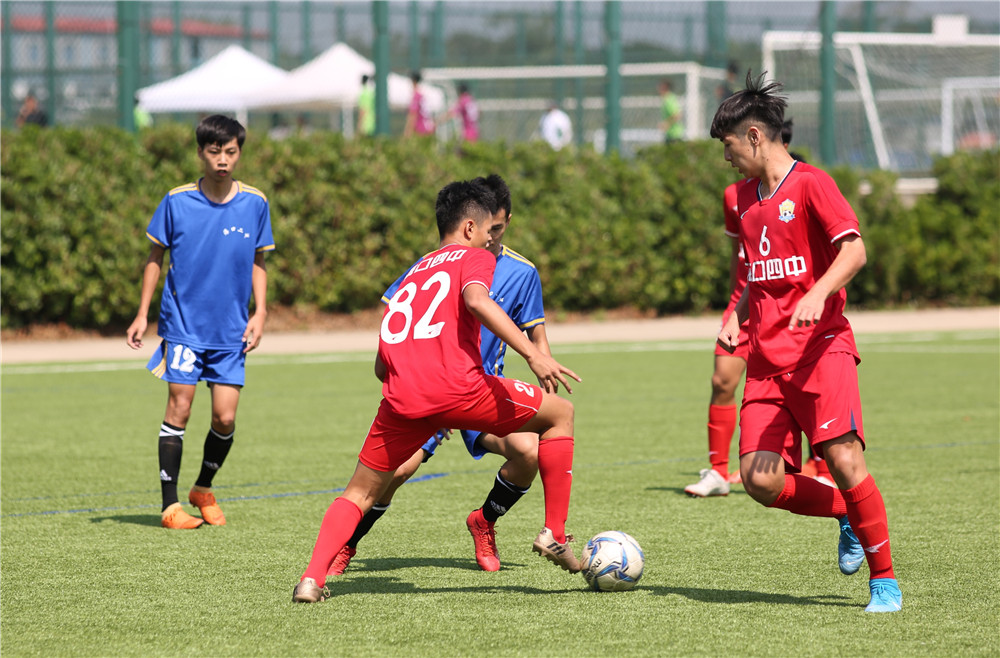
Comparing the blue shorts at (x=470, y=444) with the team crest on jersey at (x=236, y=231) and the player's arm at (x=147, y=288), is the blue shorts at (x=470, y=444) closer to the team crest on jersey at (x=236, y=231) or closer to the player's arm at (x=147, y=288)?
the team crest on jersey at (x=236, y=231)

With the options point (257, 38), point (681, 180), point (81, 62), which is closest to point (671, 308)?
point (681, 180)

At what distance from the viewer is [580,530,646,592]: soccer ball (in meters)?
5.27

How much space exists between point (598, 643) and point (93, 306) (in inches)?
528

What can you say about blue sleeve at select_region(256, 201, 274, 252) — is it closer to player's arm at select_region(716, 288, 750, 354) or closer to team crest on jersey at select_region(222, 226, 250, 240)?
team crest on jersey at select_region(222, 226, 250, 240)

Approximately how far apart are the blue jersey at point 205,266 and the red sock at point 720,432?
9.49 ft

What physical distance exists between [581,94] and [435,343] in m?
23.6

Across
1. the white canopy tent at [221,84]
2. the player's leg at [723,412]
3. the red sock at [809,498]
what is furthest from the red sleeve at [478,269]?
the white canopy tent at [221,84]

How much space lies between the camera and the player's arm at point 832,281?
4574 millimetres

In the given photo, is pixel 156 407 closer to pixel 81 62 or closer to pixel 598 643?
pixel 598 643

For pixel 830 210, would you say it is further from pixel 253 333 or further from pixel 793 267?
pixel 253 333

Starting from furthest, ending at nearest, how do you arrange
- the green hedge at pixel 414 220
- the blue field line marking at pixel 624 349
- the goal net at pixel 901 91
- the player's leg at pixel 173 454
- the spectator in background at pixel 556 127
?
the goal net at pixel 901 91 < the spectator in background at pixel 556 127 < the green hedge at pixel 414 220 < the blue field line marking at pixel 624 349 < the player's leg at pixel 173 454

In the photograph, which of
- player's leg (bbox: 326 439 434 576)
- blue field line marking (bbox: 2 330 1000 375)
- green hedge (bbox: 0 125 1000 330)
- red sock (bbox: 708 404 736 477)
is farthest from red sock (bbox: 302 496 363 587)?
green hedge (bbox: 0 125 1000 330)

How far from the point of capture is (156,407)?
11555 millimetres

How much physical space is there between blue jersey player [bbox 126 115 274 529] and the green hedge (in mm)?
9946
